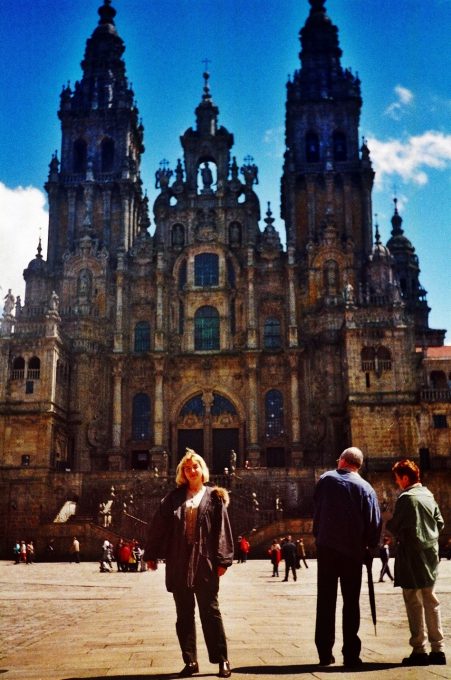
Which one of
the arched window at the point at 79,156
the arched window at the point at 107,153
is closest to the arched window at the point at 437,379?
the arched window at the point at 107,153

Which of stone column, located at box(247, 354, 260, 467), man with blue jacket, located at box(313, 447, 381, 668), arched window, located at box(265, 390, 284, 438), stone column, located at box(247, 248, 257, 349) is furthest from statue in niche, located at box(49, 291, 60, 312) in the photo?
man with blue jacket, located at box(313, 447, 381, 668)

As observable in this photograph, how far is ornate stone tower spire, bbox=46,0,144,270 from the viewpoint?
51.2 m

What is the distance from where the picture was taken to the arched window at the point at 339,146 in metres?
52.2

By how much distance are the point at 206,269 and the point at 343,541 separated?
43.6 meters

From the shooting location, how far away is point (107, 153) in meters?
54.1

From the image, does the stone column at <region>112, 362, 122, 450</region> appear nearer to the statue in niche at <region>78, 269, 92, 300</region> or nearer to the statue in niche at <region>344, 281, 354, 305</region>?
the statue in niche at <region>78, 269, 92, 300</region>

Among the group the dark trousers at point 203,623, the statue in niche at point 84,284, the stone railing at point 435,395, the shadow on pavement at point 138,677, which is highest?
the statue in niche at point 84,284

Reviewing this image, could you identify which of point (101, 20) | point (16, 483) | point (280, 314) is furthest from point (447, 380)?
point (101, 20)

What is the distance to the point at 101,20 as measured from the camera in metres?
58.7

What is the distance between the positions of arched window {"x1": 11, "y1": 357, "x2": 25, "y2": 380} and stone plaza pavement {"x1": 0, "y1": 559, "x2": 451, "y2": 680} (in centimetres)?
2543

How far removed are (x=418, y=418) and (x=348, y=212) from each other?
16.1m

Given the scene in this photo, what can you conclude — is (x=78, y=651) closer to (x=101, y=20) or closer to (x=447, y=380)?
(x=447, y=380)

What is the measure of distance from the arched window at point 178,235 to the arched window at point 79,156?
8739 mm

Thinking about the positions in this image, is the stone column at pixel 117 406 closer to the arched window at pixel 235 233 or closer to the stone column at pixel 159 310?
the stone column at pixel 159 310
